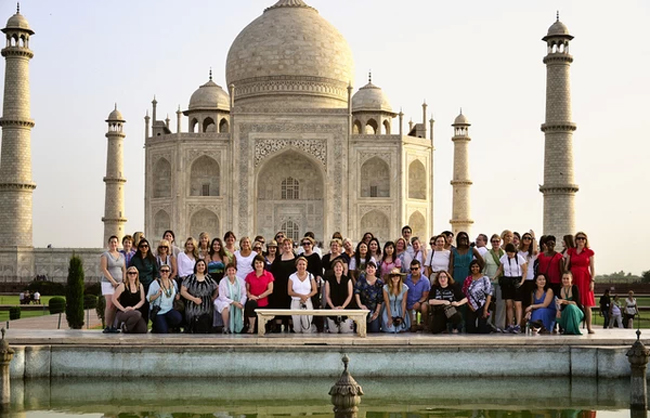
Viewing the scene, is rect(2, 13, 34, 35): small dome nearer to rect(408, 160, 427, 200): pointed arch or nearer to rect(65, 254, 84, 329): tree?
rect(408, 160, 427, 200): pointed arch

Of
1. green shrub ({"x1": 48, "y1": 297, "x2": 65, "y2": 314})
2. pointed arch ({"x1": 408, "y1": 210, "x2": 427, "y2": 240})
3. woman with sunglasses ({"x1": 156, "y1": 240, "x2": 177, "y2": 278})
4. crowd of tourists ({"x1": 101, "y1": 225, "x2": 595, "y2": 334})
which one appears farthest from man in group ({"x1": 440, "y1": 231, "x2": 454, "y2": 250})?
pointed arch ({"x1": 408, "y1": 210, "x2": 427, "y2": 240})

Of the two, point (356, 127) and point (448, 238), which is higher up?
point (356, 127)

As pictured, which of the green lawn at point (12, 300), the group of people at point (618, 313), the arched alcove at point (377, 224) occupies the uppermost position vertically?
the arched alcove at point (377, 224)

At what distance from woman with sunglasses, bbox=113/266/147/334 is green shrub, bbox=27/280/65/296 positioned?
15.7 meters

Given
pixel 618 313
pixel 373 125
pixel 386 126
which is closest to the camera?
pixel 618 313

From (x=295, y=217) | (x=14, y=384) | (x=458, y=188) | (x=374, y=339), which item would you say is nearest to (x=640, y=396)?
(x=374, y=339)

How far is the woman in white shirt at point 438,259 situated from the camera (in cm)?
914

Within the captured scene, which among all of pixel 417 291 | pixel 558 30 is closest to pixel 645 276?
pixel 558 30

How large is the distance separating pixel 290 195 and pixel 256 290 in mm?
19782

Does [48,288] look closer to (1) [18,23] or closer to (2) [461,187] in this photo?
(1) [18,23]

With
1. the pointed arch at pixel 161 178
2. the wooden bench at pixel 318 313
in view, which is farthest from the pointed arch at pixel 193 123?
the wooden bench at pixel 318 313

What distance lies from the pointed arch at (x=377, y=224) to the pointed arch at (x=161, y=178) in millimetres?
6041

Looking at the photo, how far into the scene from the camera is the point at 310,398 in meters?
6.89

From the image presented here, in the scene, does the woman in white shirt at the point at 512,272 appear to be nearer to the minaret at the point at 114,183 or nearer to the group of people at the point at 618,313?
the group of people at the point at 618,313
